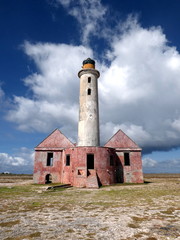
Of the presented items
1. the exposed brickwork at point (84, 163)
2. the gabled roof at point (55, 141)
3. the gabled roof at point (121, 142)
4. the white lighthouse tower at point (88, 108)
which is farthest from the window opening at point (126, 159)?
the gabled roof at point (55, 141)

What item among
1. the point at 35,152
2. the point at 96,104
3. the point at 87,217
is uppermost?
the point at 96,104

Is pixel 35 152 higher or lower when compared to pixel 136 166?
higher

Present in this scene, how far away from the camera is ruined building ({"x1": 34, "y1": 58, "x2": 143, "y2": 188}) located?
19.9m

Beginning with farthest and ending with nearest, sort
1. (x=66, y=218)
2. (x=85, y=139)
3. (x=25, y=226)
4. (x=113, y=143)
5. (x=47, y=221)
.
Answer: (x=113, y=143) → (x=85, y=139) → (x=66, y=218) → (x=47, y=221) → (x=25, y=226)

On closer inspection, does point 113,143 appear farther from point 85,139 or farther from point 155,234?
point 155,234

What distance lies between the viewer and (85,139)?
22219 mm

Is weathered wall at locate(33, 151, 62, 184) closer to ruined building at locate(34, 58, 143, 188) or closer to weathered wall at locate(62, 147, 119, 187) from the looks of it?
ruined building at locate(34, 58, 143, 188)

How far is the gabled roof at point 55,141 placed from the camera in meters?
25.0

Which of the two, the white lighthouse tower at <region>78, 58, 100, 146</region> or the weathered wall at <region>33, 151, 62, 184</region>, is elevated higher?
the white lighthouse tower at <region>78, 58, 100, 146</region>

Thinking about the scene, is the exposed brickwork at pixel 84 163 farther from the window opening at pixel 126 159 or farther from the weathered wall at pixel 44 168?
the window opening at pixel 126 159

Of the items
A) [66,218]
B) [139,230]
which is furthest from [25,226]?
[139,230]

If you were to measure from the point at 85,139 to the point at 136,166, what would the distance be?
8.58 meters

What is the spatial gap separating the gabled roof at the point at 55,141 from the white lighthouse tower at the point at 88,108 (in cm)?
362

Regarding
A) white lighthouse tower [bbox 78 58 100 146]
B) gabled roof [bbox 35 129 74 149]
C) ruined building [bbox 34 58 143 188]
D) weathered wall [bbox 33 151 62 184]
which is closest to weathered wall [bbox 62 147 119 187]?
ruined building [bbox 34 58 143 188]
